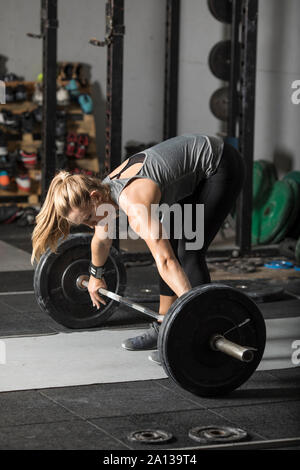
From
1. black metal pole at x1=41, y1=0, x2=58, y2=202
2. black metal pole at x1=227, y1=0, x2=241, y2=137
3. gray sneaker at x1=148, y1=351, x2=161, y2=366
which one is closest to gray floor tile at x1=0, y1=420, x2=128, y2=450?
gray sneaker at x1=148, y1=351, x2=161, y2=366

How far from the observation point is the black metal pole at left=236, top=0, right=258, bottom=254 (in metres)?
4.89

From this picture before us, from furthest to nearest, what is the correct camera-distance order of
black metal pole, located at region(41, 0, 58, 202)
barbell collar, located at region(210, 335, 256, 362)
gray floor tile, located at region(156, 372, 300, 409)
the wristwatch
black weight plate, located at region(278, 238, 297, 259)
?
1. black weight plate, located at region(278, 238, 297, 259)
2. black metal pole, located at region(41, 0, 58, 202)
3. the wristwatch
4. gray floor tile, located at region(156, 372, 300, 409)
5. barbell collar, located at region(210, 335, 256, 362)

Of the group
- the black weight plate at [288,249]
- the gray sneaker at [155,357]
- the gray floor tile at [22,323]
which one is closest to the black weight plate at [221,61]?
the black weight plate at [288,249]

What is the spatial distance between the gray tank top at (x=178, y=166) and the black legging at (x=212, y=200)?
1.4 inches

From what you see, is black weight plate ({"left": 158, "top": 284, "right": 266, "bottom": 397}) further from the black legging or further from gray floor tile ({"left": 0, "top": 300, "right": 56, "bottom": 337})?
gray floor tile ({"left": 0, "top": 300, "right": 56, "bottom": 337})

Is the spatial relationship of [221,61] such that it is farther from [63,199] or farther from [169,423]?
[169,423]

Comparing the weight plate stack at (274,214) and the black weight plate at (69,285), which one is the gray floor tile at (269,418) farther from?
the weight plate stack at (274,214)

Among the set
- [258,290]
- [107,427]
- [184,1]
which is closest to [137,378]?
[107,427]

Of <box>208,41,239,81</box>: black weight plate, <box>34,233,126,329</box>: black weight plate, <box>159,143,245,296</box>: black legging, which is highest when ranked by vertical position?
<box>208,41,239,81</box>: black weight plate

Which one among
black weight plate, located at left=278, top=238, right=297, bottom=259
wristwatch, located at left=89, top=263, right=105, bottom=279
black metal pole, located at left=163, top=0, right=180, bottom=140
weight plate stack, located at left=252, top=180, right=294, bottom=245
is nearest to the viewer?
wristwatch, located at left=89, top=263, right=105, bottom=279

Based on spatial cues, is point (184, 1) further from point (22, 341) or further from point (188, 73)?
point (22, 341)

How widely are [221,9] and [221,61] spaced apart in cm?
51

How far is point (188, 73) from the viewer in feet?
23.0

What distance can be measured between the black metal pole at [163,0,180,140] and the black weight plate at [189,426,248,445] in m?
4.10
